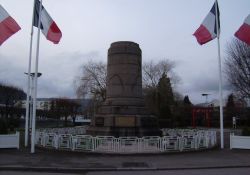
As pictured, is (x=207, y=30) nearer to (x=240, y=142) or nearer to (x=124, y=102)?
(x=240, y=142)

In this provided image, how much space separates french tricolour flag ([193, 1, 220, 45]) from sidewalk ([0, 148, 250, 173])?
20.7 ft

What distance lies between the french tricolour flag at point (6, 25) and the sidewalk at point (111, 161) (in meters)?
5.57

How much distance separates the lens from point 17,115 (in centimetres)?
6519

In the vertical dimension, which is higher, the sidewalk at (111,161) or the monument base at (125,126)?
the monument base at (125,126)

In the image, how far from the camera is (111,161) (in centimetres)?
1509

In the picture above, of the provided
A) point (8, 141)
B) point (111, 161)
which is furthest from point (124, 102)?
point (111, 161)

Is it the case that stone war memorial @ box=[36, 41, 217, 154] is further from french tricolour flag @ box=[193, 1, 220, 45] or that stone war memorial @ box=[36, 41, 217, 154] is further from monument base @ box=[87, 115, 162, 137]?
french tricolour flag @ box=[193, 1, 220, 45]

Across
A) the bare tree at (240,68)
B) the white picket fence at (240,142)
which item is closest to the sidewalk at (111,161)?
the white picket fence at (240,142)

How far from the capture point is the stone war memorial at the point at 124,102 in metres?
21.8

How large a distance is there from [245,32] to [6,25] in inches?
463

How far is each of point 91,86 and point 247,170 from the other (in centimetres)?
4198

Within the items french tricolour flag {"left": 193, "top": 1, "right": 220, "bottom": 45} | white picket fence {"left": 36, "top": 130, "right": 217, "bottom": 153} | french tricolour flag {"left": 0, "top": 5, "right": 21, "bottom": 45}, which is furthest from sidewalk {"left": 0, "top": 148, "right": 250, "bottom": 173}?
french tricolour flag {"left": 193, "top": 1, "right": 220, "bottom": 45}

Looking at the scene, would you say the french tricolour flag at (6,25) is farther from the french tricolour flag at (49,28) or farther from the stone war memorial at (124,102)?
the stone war memorial at (124,102)

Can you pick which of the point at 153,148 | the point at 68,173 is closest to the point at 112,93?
the point at 153,148
